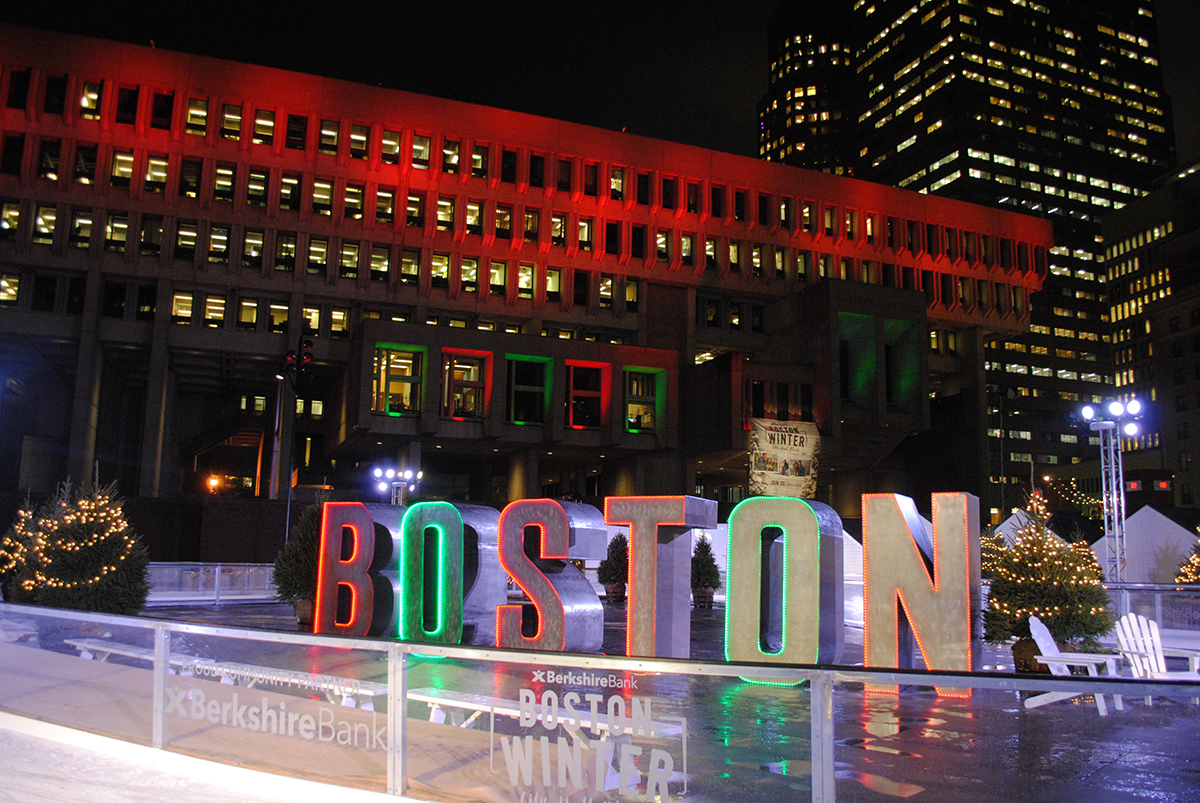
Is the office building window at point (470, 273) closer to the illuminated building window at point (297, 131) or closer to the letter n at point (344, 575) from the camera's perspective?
the illuminated building window at point (297, 131)

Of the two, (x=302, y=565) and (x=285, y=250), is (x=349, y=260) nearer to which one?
(x=285, y=250)

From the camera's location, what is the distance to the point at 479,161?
196 feet

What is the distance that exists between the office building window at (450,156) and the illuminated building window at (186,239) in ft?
52.1

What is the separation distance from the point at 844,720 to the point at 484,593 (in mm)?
6578

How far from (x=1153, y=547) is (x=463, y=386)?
36.7 m

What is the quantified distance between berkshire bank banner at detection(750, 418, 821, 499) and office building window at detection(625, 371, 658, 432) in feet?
22.7

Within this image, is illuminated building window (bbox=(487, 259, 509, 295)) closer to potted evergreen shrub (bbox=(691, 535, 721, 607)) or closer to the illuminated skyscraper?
potted evergreen shrub (bbox=(691, 535, 721, 607))

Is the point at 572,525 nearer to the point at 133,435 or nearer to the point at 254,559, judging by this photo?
the point at 254,559

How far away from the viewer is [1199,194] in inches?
4193

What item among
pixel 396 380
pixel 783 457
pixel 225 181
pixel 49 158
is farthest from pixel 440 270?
pixel 783 457

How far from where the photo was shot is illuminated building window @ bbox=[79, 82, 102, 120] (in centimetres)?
5278

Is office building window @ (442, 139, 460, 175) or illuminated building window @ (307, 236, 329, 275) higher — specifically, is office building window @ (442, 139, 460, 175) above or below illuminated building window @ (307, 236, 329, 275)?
above

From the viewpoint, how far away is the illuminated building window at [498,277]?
59.5 metres

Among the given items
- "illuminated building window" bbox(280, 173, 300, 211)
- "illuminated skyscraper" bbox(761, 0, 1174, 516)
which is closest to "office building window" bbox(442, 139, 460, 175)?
"illuminated building window" bbox(280, 173, 300, 211)
